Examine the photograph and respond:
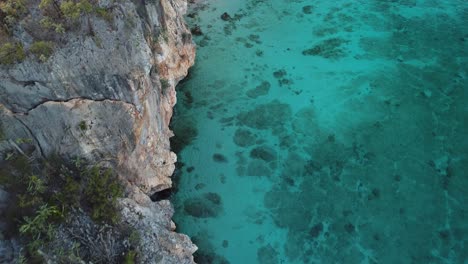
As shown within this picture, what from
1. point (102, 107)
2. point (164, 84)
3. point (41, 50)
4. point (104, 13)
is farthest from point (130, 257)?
point (164, 84)

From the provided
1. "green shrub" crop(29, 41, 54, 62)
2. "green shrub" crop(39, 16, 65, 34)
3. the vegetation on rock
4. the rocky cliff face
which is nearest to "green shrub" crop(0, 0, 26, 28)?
the rocky cliff face

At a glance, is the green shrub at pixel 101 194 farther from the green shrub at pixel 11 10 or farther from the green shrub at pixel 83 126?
the green shrub at pixel 11 10

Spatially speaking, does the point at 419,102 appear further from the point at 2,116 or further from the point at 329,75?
the point at 2,116

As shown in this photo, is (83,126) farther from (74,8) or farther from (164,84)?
(164,84)

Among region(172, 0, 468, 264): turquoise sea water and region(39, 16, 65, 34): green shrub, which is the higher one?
region(39, 16, 65, 34): green shrub

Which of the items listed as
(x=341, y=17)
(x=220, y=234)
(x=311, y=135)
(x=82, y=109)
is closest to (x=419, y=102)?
(x=311, y=135)

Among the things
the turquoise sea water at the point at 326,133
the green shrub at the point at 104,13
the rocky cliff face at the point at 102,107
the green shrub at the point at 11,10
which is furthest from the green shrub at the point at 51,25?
the turquoise sea water at the point at 326,133

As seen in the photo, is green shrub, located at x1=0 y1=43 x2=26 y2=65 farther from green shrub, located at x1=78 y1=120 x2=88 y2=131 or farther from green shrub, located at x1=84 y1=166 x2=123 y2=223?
green shrub, located at x1=84 y1=166 x2=123 y2=223
